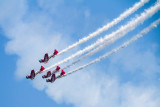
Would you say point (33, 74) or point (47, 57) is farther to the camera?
point (33, 74)

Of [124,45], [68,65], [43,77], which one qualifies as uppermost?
[43,77]

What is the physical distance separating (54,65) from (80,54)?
6.49 meters

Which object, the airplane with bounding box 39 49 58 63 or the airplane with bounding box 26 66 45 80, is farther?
the airplane with bounding box 26 66 45 80

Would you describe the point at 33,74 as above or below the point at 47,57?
below

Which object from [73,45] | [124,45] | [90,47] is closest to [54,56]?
[73,45]

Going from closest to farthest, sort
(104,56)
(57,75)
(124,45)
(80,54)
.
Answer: (124,45), (104,56), (80,54), (57,75)

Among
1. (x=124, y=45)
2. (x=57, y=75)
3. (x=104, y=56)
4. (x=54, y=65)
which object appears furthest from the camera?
(x=57, y=75)

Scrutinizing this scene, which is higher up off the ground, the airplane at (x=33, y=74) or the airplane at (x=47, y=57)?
the airplane at (x=47, y=57)

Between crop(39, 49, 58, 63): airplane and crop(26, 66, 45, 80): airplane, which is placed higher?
crop(39, 49, 58, 63): airplane

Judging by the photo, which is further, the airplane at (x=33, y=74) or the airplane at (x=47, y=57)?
the airplane at (x=33, y=74)

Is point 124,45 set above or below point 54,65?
below

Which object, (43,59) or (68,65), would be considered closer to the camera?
(68,65)

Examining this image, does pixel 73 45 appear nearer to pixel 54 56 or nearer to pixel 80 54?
pixel 80 54

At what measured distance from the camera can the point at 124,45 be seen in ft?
88.5
